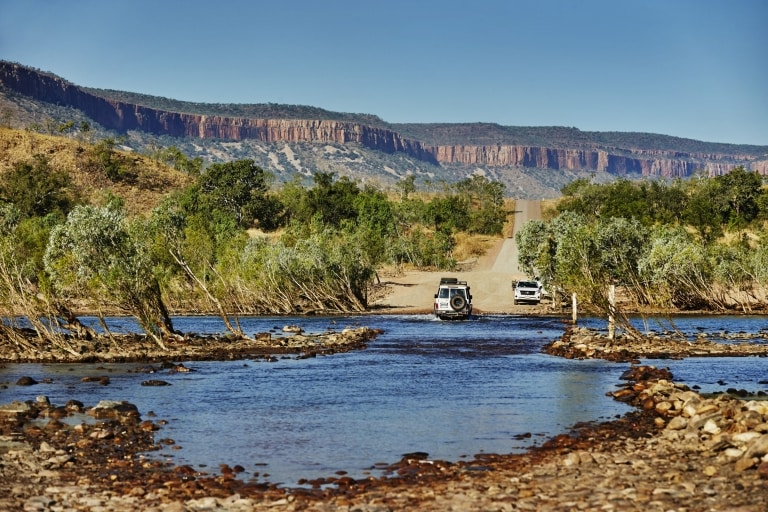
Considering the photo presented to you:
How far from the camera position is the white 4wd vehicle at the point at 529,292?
81875mm

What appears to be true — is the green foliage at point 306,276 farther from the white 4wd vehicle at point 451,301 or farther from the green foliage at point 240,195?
the green foliage at point 240,195

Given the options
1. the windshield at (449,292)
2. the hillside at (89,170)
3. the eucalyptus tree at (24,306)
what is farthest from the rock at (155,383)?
the hillside at (89,170)

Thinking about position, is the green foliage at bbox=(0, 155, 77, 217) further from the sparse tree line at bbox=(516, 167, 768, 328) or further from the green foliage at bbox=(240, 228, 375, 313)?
the sparse tree line at bbox=(516, 167, 768, 328)

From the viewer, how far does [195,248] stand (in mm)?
65062

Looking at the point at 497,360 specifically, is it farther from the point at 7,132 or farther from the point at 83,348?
the point at 7,132

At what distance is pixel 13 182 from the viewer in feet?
400

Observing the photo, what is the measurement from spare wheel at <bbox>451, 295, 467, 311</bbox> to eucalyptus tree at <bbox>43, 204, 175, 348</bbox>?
93.3ft

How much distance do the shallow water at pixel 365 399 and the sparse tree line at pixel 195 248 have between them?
4.35 metres

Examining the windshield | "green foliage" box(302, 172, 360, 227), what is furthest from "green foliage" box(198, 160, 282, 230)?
the windshield

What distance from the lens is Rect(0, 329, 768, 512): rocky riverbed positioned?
56.5 ft

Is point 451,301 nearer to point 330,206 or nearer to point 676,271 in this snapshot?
point 676,271

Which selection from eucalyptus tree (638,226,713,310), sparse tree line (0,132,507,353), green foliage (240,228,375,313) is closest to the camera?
sparse tree line (0,132,507,353)

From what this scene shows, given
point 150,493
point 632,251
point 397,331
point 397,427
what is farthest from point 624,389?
point 632,251

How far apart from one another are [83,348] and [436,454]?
91.2ft
